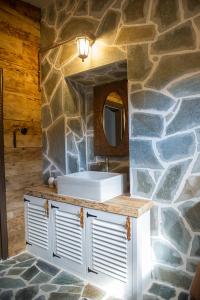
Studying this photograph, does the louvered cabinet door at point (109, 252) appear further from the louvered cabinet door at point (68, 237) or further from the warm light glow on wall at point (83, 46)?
the warm light glow on wall at point (83, 46)

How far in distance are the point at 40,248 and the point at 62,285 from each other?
627mm

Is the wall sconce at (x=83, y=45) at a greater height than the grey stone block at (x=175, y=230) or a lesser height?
greater

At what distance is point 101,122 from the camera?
305 cm

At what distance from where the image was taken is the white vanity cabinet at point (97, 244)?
6.76 ft

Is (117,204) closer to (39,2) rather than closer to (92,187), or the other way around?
(92,187)

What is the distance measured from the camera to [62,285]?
7.58ft

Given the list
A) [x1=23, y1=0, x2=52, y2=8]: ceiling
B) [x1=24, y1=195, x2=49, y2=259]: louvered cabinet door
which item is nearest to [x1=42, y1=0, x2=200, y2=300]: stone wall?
[x1=23, y1=0, x2=52, y2=8]: ceiling

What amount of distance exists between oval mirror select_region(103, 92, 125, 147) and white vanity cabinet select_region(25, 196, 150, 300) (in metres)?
1.01

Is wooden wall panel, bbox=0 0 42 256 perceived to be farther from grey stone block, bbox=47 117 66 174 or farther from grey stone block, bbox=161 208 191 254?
grey stone block, bbox=161 208 191 254

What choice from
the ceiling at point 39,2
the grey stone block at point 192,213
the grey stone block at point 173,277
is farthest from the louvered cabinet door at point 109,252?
the ceiling at point 39,2

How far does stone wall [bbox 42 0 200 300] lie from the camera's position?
80.9 inches

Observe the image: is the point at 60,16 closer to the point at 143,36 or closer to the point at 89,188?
the point at 143,36

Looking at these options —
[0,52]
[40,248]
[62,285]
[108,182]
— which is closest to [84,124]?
[108,182]

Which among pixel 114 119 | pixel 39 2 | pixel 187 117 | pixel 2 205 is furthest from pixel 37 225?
pixel 39 2
